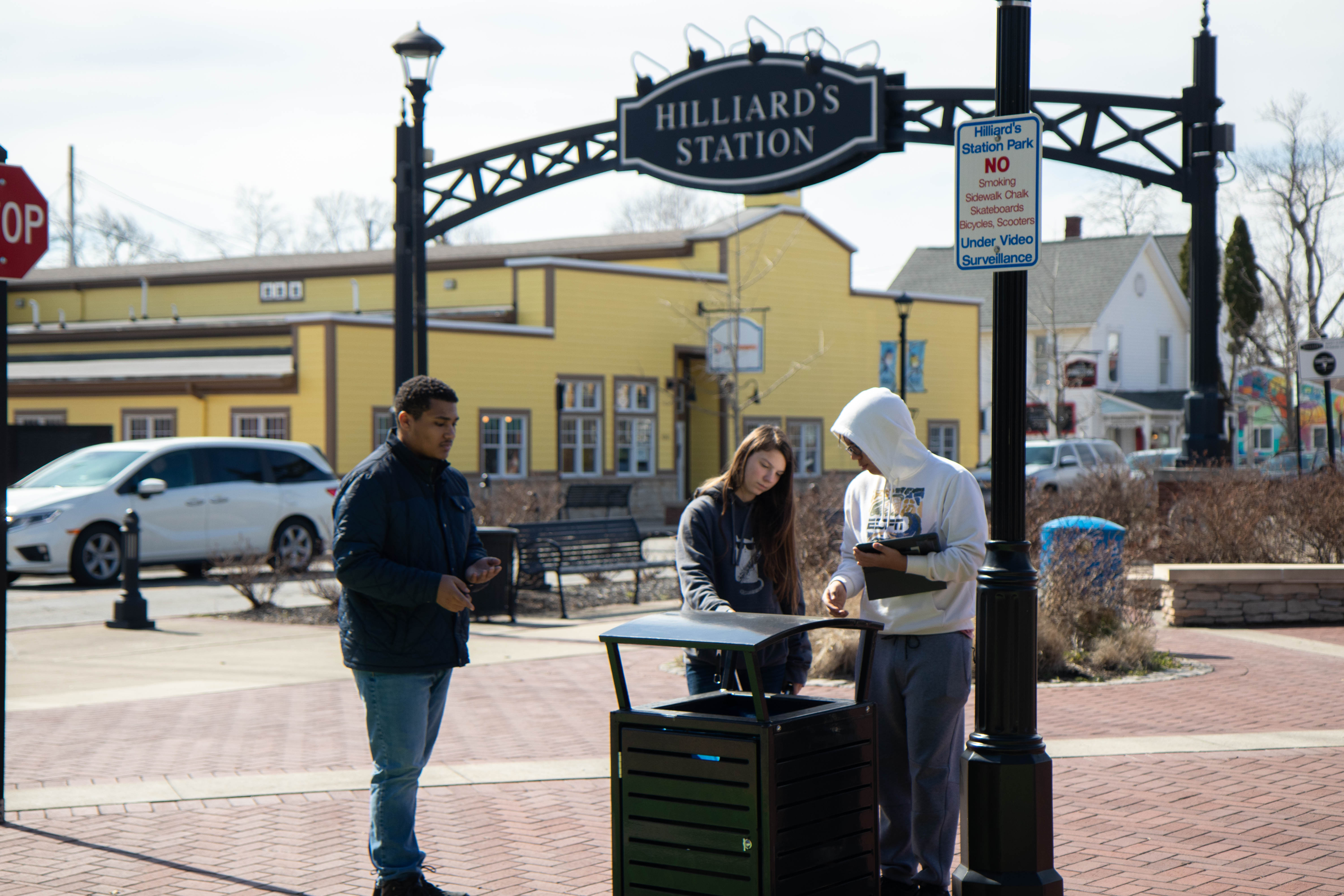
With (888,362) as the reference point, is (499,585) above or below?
below

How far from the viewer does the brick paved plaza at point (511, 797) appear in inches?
210

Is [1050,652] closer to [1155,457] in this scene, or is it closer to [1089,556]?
[1089,556]

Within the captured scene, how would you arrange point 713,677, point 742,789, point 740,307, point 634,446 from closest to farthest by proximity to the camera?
point 742,789 → point 713,677 → point 634,446 → point 740,307

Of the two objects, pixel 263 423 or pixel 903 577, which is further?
pixel 263 423

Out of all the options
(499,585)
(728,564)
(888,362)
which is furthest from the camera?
(888,362)

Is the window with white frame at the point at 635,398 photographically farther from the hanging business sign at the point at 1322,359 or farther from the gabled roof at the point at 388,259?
the hanging business sign at the point at 1322,359

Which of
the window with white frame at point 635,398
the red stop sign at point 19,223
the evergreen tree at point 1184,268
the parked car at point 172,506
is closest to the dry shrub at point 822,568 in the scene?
the red stop sign at point 19,223

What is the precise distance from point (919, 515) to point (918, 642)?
447 millimetres

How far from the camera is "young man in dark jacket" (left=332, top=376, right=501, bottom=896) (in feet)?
15.5

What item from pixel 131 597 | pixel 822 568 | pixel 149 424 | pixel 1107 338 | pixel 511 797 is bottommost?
pixel 511 797

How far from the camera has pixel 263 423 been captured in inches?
1117

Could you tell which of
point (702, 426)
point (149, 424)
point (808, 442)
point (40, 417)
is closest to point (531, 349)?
point (702, 426)

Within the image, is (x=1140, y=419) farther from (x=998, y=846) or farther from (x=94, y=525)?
(x=998, y=846)

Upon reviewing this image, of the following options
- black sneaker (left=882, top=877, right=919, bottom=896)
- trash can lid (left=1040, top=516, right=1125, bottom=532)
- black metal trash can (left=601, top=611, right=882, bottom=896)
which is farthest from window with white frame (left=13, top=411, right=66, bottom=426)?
black metal trash can (left=601, top=611, right=882, bottom=896)
